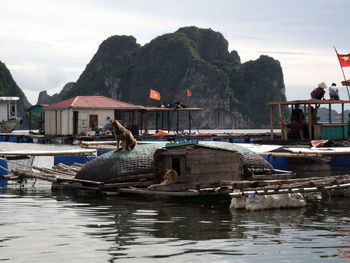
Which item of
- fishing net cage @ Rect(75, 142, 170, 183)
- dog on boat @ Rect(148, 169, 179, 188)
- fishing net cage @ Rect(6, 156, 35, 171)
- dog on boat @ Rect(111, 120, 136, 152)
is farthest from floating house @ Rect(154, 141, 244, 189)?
Result: fishing net cage @ Rect(6, 156, 35, 171)

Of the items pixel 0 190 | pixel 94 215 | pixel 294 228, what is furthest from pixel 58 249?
pixel 0 190

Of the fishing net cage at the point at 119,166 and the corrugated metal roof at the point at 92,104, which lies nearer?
the fishing net cage at the point at 119,166

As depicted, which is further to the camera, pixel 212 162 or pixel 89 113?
pixel 89 113

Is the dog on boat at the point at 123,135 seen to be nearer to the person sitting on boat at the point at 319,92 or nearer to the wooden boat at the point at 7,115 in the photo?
the person sitting on boat at the point at 319,92

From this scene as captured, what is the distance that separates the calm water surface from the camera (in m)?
9.50

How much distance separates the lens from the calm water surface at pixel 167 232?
9.50 metres

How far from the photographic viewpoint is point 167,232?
11648 mm

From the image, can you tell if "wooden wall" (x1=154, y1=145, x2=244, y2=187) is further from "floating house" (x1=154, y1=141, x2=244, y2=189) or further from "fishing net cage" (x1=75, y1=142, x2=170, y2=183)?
"fishing net cage" (x1=75, y1=142, x2=170, y2=183)

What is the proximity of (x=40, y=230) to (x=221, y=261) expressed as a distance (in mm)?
4472

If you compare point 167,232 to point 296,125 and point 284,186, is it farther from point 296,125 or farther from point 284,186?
point 296,125

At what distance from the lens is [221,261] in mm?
9055

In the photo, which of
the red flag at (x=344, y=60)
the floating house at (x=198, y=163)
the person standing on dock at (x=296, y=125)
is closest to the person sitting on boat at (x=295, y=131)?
the person standing on dock at (x=296, y=125)

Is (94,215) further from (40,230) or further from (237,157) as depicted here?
(237,157)

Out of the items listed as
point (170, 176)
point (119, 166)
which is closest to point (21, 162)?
point (119, 166)
